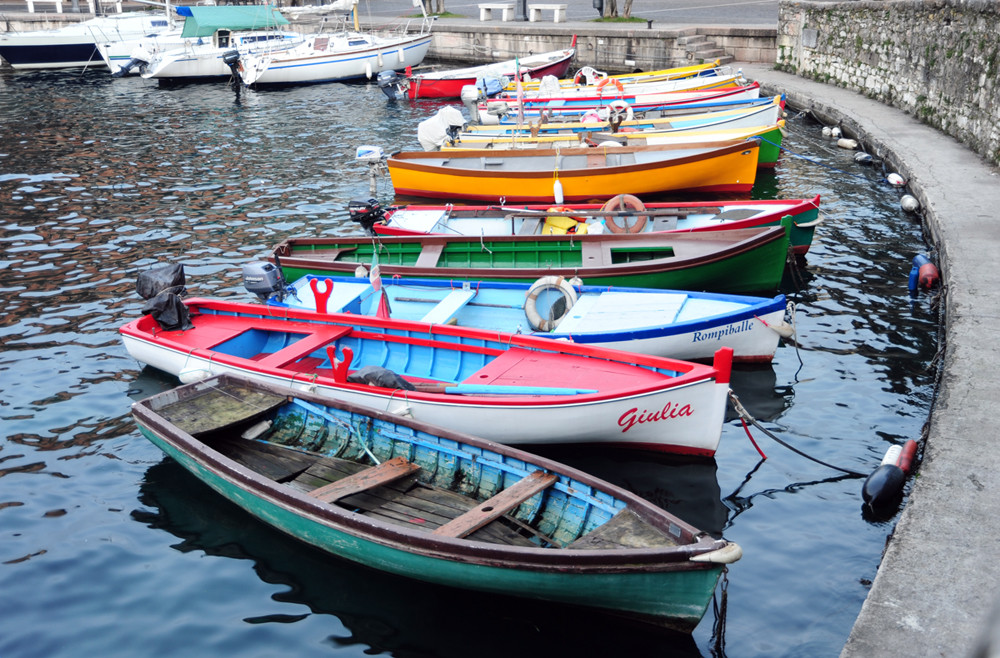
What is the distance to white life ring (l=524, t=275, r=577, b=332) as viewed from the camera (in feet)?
34.4

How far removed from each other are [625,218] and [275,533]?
7780 mm

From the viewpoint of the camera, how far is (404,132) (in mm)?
25969

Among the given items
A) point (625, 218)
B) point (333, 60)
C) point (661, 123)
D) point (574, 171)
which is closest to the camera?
point (625, 218)

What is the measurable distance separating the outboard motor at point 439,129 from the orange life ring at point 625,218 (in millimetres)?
6757

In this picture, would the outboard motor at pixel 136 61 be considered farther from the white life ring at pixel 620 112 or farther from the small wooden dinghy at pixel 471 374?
the small wooden dinghy at pixel 471 374

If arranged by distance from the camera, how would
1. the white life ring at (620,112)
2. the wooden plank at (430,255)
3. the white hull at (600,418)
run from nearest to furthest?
the white hull at (600,418)
the wooden plank at (430,255)
the white life ring at (620,112)

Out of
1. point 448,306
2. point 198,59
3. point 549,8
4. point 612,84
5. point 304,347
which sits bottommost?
point 304,347


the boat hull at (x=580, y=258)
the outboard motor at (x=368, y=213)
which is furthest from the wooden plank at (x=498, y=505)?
the outboard motor at (x=368, y=213)

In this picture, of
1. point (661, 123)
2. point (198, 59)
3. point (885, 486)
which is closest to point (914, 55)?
point (661, 123)

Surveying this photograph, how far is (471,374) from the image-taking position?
960cm

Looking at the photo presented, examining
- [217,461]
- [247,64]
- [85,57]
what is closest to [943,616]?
[217,461]

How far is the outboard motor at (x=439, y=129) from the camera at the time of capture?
19.2 meters

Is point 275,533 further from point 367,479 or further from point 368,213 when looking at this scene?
point 368,213

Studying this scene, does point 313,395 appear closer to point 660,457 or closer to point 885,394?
point 660,457
